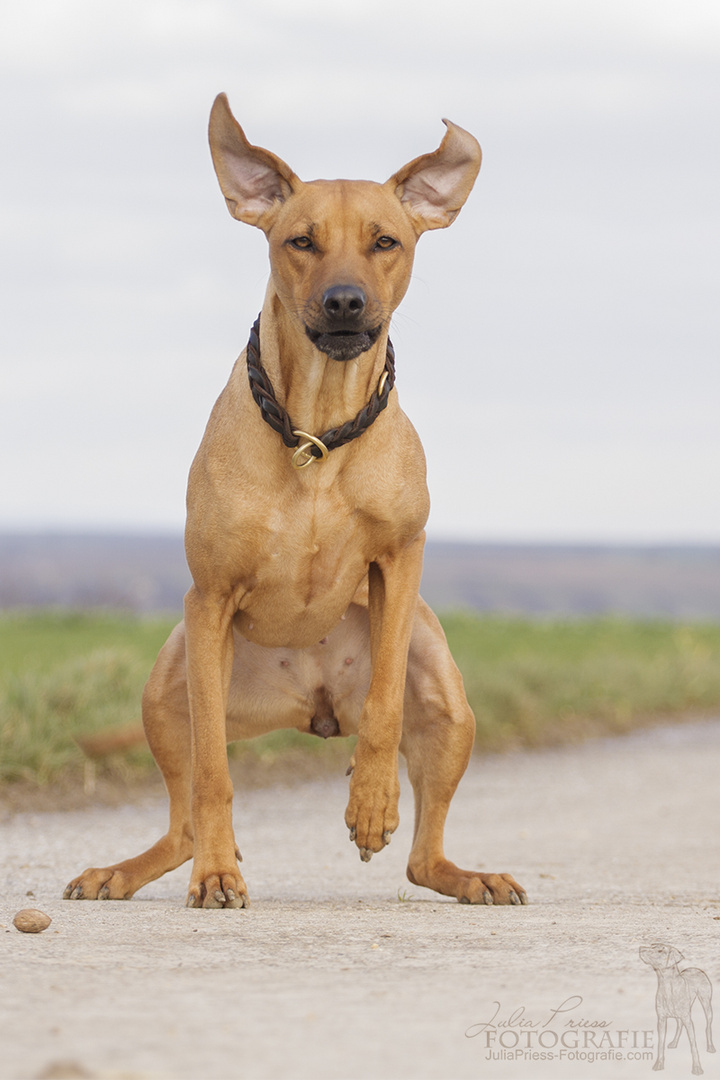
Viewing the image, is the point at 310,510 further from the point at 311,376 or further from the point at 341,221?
the point at 341,221

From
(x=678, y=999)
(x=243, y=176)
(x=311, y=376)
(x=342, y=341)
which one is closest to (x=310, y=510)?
(x=311, y=376)

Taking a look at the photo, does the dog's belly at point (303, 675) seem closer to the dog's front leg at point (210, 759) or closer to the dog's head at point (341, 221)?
the dog's front leg at point (210, 759)

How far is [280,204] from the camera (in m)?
4.91

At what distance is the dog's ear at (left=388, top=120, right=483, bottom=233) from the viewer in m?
5.05

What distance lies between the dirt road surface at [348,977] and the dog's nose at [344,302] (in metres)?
1.89

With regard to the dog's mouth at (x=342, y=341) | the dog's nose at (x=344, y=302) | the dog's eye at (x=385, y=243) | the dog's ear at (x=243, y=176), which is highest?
the dog's ear at (x=243, y=176)

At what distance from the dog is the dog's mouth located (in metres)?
2.19

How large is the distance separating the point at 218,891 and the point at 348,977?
1391 mm

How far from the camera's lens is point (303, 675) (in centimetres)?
537

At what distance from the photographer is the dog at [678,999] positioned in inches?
101

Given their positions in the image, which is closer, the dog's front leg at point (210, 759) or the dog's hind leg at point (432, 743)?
the dog's front leg at point (210, 759)

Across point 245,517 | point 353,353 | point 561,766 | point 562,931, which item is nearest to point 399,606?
point 245,517

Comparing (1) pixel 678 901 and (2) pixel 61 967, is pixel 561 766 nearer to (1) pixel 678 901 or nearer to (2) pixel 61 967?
(1) pixel 678 901

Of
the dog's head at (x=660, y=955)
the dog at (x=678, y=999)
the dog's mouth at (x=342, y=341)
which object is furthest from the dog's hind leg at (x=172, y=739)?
the dog at (x=678, y=999)
